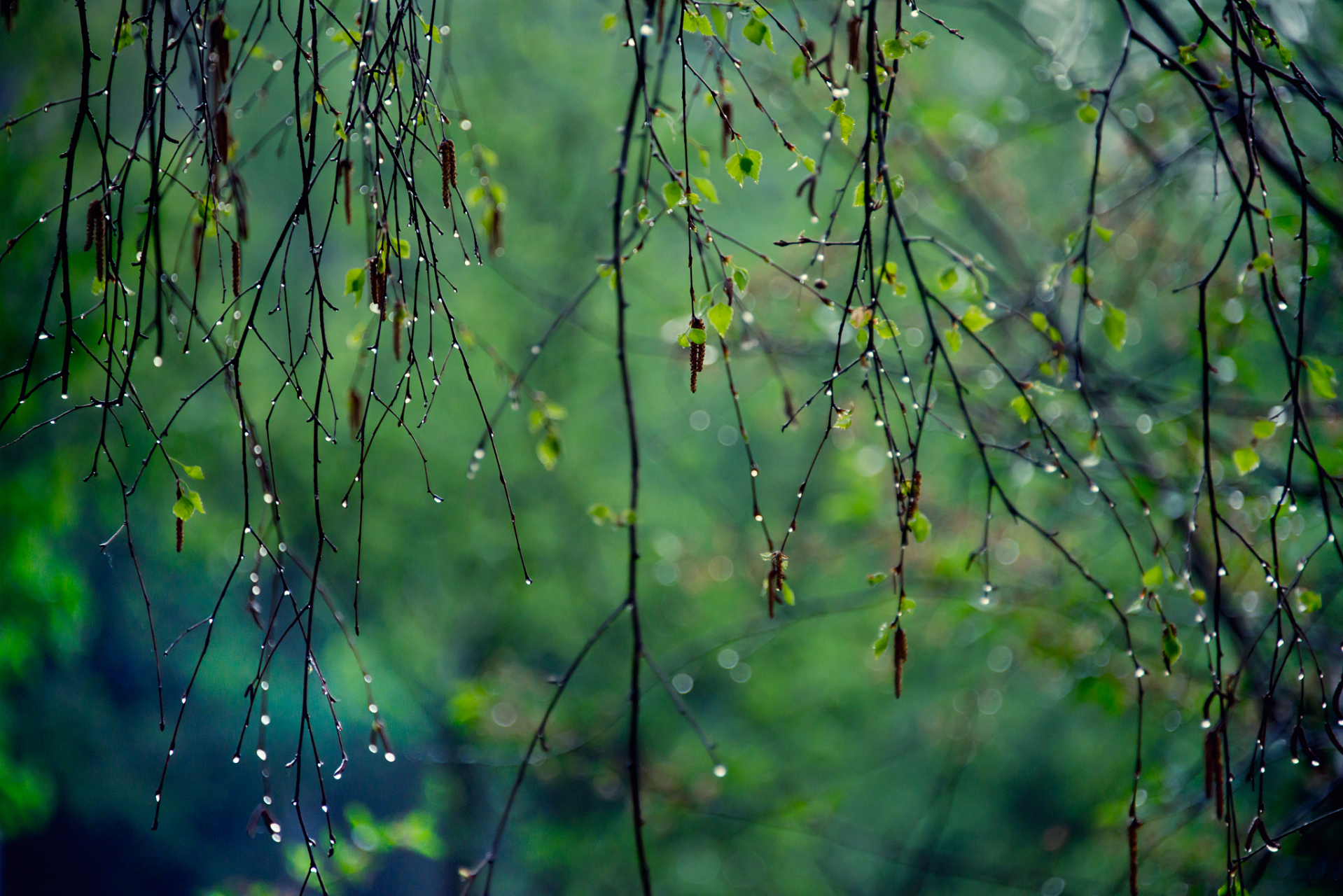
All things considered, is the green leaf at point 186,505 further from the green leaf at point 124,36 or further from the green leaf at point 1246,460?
the green leaf at point 1246,460

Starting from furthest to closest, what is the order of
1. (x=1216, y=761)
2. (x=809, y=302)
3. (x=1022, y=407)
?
(x=809, y=302), (x=1022, y=407), (x=1216, y=761)

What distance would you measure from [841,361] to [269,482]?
2093 mm

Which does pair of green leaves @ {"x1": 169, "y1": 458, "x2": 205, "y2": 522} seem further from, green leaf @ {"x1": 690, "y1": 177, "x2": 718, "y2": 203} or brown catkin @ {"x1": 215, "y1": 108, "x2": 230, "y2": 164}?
green leaf @ {"x1": 690, "y1": 177, "x2": 718, "y2": 203}

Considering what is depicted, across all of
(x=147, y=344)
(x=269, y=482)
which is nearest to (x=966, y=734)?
(x=269, y=482)

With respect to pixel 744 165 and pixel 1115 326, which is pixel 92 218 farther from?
pixel 1115 326

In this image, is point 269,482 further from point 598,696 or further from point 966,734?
point 598,696

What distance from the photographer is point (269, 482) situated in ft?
2.90

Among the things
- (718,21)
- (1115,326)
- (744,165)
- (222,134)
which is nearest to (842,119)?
(744,165)

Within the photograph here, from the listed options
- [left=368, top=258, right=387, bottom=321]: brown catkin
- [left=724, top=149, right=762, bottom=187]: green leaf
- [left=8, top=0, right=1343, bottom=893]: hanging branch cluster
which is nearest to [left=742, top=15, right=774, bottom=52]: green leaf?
[left=8, top=0, right=1343, bottom=893]: hanging branch cluster

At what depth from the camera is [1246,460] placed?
3.26 ft

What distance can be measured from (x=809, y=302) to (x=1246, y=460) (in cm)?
166

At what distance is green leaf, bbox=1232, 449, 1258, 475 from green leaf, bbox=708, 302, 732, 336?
2.09 feet

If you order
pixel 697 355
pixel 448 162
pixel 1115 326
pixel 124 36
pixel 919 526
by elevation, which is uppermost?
pixel 124 36

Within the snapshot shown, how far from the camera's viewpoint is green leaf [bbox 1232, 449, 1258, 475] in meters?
0.98
